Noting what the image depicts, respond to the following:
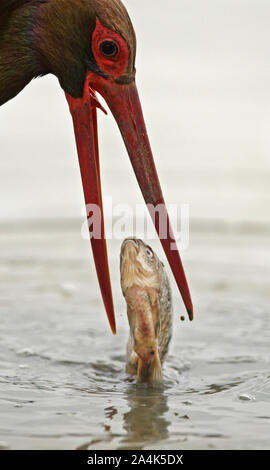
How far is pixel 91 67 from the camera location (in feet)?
15.4

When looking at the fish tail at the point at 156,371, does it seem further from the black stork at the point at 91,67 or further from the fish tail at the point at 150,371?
the black stork at the point at 91,67

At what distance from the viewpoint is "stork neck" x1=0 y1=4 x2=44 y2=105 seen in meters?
4.75

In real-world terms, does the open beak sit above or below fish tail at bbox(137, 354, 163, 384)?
above

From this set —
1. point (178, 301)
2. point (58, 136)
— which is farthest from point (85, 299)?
point (58, 136)

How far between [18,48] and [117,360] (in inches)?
71.7

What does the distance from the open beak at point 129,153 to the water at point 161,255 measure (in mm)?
515

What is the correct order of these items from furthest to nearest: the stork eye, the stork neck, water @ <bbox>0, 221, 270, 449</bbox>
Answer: the stork neck, the stork eye, water @ <bbox>0, 221, 270, 449</bbox>

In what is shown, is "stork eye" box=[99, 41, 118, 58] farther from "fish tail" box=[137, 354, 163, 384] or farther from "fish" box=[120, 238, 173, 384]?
"fish tail" box=[137, 354, 163, 384]

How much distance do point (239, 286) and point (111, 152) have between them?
13.3 ft

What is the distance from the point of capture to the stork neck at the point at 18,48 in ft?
15.6

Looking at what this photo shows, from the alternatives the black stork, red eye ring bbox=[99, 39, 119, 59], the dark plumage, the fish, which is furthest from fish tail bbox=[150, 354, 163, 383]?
red eye ring bbox=[99, 39, 119, 59]

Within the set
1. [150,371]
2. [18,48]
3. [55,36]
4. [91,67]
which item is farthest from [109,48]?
[150,371]
